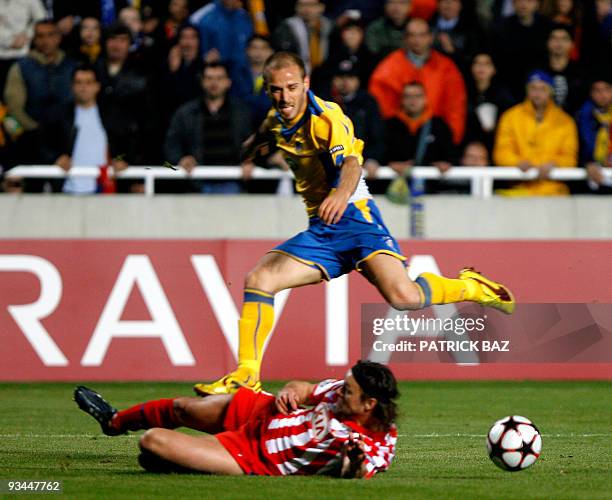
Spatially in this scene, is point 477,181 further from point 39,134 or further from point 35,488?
point 35,488

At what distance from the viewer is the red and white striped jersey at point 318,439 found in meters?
7.19

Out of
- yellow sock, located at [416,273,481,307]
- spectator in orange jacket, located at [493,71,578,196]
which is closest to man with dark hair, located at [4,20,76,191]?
spectator in orange jacket, located at [493,71,578,196]

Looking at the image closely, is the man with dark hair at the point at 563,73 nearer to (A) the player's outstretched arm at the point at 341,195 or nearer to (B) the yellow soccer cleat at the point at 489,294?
(B) the yellow soccer cleat at the point at 489,294

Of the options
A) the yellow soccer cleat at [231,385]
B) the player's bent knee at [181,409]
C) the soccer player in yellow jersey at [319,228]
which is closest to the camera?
the player's bent knee at [181,409]

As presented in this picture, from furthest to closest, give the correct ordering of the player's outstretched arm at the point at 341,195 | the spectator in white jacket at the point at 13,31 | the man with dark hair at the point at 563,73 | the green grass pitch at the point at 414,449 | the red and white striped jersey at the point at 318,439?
the spectator in white jacket at the point at 13,31 → the man with dark hair at the point at 563,73 → the player's outstretched arm at the point at 341,195 → the red and white striped jersey at the point at 318,439 → the green grass pitch at the point at 414,449

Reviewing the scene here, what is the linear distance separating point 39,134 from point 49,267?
6.01 ft

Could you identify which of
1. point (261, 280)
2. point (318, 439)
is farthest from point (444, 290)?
point (318, 439)

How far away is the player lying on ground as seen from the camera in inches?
281

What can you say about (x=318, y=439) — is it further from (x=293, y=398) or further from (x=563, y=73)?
(x=563, y=73)

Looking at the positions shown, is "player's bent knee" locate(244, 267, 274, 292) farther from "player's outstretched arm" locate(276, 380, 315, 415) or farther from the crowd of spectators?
the crowd of spectators

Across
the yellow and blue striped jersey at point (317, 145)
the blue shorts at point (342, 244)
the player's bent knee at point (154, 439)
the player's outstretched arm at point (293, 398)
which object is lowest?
the player's bent knee at point (154, 439)

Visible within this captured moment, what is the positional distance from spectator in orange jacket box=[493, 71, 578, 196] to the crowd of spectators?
0.01 m

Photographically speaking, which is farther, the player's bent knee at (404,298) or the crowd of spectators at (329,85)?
the crowd of spectators at (329,85)

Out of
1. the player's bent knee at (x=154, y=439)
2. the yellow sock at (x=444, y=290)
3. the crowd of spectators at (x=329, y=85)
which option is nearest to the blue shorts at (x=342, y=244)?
the yellow sock at (x=444, y=290)
